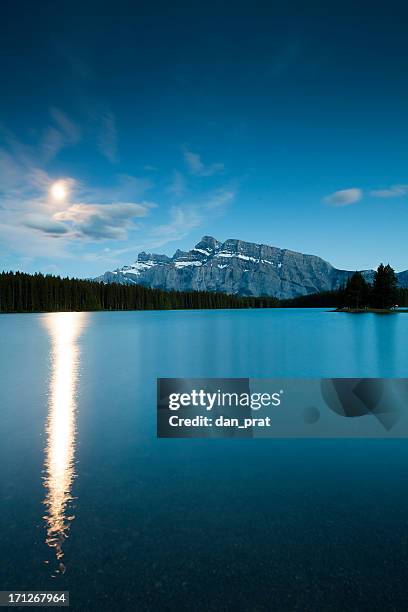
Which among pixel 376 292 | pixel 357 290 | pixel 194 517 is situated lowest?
pixel 194 517

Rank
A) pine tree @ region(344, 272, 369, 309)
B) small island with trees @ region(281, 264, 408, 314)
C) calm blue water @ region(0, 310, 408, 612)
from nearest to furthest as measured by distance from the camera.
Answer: calm blue water @ region(0, 310, 408, 612) → small island with trees @ region(281, 264, 408, 314) → pine tree @ region(344, 272, 369, 309)

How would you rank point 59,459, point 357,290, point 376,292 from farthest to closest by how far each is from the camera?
point 357,290, point 376,292, point 59,459

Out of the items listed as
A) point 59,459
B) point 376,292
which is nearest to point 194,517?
point 59,459

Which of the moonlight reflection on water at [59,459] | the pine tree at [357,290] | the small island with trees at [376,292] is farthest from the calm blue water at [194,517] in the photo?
the pine tree at [357,290]

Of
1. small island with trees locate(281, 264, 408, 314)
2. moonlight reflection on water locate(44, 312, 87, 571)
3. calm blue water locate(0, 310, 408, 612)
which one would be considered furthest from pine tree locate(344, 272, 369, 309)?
calm blue water locate(0, 310, 408, 612)

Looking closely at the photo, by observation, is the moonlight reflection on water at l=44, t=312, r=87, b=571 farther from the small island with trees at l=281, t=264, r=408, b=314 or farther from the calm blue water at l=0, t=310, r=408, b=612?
the small island with trees at l=281, t=264, r=408, b=314

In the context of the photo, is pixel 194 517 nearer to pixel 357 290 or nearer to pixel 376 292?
pixel 357 290

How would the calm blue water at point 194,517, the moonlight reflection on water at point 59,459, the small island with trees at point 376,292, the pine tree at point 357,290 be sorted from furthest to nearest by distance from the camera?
the pine tree at point 357,290, the small island with trees at point 376,292, the moonlight reflection on water at point 59,459, the calm blue water at point 194,517

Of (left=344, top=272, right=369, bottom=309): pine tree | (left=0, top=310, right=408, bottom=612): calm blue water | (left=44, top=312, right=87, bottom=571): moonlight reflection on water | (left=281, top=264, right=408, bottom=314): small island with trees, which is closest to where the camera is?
(left=0, top=310, right=408, bottom=612): calm blue water

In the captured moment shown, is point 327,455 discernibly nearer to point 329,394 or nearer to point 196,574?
point 196,574

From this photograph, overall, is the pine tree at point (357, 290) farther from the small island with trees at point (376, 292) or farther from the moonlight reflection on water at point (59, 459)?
the moonlight reflection on water at point (59, 459)

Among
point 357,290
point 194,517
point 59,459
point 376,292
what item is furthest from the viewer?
point 357,290

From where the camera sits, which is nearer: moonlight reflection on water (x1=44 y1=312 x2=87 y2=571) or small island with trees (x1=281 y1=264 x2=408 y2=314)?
moonlight reflection on water (x1=44 y1=312 x2=87 y2=571)

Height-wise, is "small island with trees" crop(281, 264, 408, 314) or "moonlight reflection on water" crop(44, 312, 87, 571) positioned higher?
"small island with trees" crop(281, 264, 408, 314)
